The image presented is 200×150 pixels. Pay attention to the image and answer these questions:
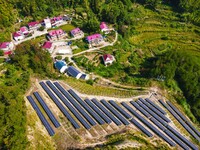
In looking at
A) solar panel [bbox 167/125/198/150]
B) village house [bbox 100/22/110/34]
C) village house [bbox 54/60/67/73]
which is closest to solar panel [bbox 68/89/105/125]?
village house [bbox 54/60/67/73]

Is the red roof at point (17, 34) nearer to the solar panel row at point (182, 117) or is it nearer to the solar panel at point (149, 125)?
the solar panel at point (149, 125)

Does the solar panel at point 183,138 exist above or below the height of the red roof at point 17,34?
below

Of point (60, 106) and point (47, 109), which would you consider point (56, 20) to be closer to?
point (60, 106)

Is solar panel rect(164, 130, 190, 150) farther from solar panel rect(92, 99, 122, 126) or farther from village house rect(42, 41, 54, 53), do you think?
village house rect(42, 41, 54, 53)

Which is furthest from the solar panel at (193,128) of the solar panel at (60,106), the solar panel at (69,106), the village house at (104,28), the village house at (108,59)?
the village house at (104,28)

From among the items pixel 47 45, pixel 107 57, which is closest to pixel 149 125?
pixel 107 57

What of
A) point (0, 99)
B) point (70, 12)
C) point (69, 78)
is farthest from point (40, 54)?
point (70, 12)

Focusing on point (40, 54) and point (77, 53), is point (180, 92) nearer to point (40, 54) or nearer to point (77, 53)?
point (77, 53)
